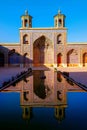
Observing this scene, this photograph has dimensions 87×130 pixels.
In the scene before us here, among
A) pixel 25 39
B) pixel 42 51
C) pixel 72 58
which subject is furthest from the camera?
pixel 42 51

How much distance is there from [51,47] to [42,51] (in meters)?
1.48

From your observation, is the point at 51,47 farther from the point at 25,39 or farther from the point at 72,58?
the point at 25,39

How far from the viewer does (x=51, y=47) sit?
91.5 ft

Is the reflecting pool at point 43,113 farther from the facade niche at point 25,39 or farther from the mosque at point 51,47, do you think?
the facade niche at point 25,39

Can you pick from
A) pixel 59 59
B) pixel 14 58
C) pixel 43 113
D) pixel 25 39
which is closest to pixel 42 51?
pixel 59 59

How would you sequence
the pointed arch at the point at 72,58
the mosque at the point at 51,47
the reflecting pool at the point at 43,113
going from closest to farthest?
the reflecting pool at the point at 43,113 → the mosque at the point at 51,47 → the pointed arch at the point at 72,58

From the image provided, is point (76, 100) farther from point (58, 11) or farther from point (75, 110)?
point (58, 11)

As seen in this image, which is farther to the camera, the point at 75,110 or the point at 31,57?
the point at 31,57

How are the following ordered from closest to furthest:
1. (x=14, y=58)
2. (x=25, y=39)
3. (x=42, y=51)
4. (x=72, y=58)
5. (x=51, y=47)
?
(x=14, y=58) < (x=25, y=39) < (x=72, y=58) < (x=51, y=47) < (x=42, y=51)

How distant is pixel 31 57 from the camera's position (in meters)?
26.9

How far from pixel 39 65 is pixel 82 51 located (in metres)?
6.33

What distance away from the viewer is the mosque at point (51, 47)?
26.9 m

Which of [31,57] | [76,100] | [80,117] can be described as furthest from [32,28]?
[80,117]

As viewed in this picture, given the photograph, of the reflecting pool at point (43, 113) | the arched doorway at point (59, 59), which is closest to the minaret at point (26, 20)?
the arched doorway at point (59, 59)
